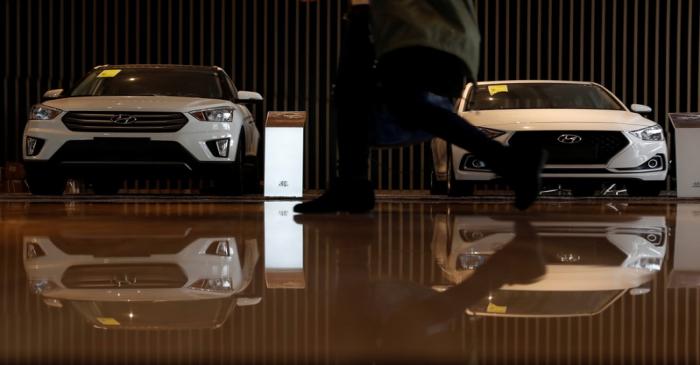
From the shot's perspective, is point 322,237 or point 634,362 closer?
point 634,362

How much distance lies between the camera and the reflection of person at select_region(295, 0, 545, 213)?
→ 9.50 ft

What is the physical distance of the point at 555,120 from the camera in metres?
5.77

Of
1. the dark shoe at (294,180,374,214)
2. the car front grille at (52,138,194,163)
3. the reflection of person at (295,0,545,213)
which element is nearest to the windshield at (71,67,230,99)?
the car front grille at (52,138,194,163)

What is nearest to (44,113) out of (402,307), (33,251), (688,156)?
(33,251)

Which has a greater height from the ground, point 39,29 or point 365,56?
point 39,29

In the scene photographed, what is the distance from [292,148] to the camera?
6281 mm

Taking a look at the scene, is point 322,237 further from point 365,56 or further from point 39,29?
point 39,29

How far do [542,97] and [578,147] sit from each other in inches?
42.8

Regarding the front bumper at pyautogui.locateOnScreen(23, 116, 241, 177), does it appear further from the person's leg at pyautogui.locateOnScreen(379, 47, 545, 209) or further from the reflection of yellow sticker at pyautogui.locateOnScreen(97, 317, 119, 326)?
the reflection of yellow sticker at pyautogui.locateOnScreen(97, 317, 119, 326)

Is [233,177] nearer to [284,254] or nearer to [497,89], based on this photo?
[497,89]

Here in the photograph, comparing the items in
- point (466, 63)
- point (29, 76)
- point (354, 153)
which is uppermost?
point (29, 76)

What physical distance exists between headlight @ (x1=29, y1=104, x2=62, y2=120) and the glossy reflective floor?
346 cm

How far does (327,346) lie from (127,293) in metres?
0.46

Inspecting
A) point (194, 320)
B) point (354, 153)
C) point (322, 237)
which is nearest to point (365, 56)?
point (354, 153)
